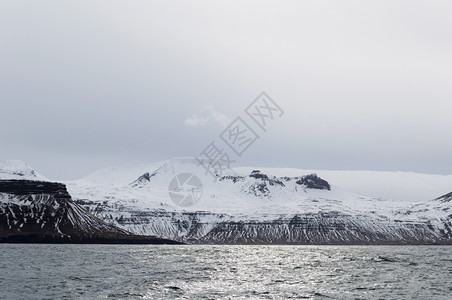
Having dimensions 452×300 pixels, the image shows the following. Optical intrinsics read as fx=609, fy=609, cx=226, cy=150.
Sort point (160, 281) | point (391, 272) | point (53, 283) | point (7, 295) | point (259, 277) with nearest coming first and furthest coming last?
point (7, 295) → point (53, 283) → point (160, 281) → point (259, 277) → point (391, 272)

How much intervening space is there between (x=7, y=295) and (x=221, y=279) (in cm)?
4153

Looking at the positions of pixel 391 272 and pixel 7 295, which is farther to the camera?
pixel 391 272

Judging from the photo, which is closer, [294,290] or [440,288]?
[294,290]

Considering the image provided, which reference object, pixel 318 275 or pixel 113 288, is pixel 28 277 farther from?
pixel 318 275

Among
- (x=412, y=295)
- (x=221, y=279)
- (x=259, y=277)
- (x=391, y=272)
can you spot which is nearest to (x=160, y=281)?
(x=221, y=279)

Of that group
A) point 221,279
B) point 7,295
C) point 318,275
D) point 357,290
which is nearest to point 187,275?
point 221,279

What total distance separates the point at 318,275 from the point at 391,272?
2116 centimetres

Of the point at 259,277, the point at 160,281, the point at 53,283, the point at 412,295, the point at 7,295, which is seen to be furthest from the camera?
the point at 259,277

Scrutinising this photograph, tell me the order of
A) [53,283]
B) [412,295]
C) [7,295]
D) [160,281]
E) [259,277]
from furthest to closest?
[259,277] → [160,281] → [53,283] → [412,295] → [7,295]

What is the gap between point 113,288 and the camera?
302 feet

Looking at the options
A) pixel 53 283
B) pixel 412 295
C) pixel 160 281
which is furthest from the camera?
pixel 160 281

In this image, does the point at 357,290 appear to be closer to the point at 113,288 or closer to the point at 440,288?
the point at 440,288

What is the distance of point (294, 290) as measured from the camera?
95312 millimetres

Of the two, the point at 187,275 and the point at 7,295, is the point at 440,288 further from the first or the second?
the point at 7,295
